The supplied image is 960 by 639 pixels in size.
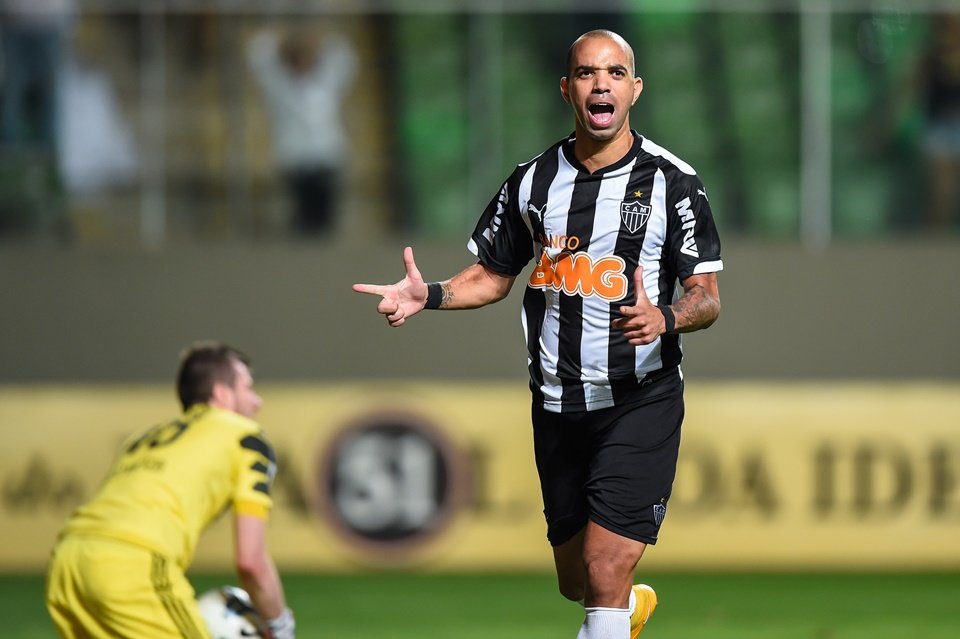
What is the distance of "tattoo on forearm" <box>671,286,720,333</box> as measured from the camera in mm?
4992

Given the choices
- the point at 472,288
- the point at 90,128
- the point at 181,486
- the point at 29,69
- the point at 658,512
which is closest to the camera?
the point at 181,486

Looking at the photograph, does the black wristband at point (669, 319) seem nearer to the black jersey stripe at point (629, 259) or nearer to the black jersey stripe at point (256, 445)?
the black jersey stripe at point (629, 259)

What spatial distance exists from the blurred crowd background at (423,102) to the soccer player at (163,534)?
6.47 m

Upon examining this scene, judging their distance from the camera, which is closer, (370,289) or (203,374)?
(370,289)

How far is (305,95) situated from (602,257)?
673cm

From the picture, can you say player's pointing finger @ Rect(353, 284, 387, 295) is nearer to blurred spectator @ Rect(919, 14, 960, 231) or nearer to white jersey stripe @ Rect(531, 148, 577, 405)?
white jersey stripe @ Rect(531, 148, 577, 405)

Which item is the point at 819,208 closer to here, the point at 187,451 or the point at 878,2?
the point at 878,2

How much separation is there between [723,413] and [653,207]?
6094 millimetres

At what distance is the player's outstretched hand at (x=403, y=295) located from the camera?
5351 mm

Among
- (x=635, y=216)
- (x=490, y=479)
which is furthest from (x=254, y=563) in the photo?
(x=490, y=479)

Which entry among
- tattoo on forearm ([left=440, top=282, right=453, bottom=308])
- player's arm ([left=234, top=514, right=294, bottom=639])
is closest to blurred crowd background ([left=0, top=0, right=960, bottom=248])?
tattoo on forearm ([left=440, top=282, right=453, bottom=308])

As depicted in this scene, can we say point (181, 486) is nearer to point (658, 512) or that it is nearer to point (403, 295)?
point (403, 295)

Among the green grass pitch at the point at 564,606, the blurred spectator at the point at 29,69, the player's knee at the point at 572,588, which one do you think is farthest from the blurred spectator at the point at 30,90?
the player's knee at the point at 572,588

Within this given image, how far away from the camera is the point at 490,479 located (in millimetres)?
11102
